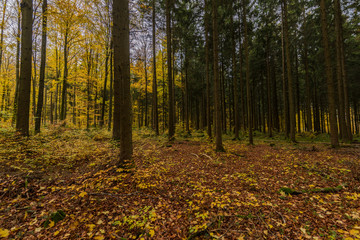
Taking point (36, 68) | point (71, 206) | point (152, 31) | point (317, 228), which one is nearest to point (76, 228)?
point (71, 206)

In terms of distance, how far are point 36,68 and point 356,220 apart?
25822 mm

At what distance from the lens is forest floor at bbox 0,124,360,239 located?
9.64ft

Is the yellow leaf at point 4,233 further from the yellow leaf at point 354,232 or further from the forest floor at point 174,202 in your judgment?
the yellow leaf at point 354,232

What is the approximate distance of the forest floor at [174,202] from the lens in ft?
9.64

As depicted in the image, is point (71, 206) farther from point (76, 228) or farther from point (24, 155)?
point (24, 155)

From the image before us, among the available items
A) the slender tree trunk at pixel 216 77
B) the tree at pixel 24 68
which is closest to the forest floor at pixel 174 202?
the tree at pixel 24 68

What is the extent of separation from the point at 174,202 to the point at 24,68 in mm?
9126

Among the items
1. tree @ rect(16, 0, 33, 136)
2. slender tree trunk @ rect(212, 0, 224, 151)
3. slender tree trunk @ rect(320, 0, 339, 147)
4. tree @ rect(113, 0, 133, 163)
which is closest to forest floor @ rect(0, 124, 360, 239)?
tree @ rect(16, 0, 33, 136)

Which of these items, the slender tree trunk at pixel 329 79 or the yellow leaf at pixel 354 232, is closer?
the yellow leaf at pixel 354 232

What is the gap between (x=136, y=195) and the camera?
13.5 ft

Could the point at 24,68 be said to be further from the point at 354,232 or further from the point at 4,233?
the point at 354,232

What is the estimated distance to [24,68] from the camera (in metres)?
7.09

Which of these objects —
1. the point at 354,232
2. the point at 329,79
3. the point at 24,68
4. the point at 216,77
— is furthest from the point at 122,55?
the point at 329,79

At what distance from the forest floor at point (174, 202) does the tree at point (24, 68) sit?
54.4 inches
